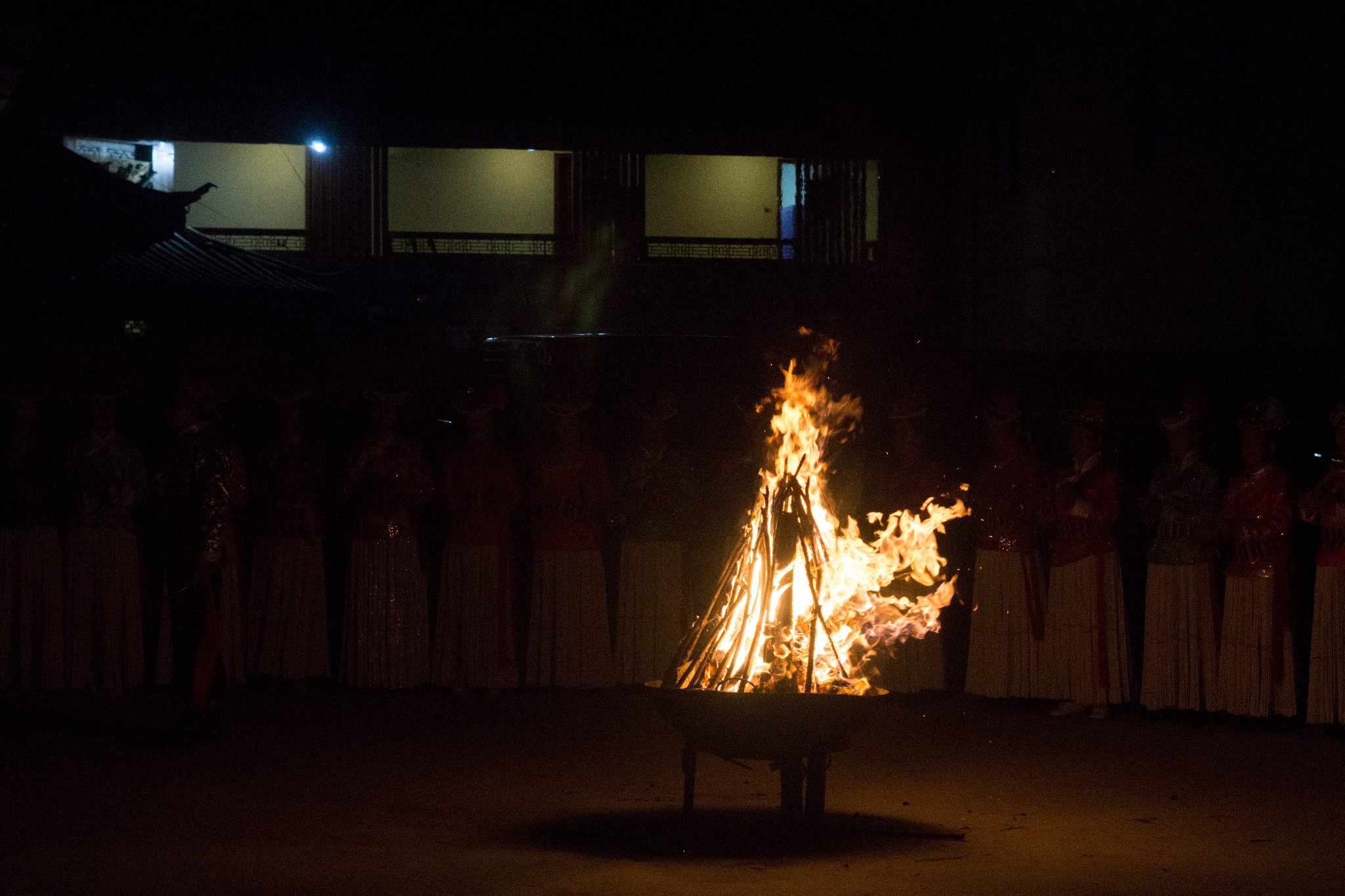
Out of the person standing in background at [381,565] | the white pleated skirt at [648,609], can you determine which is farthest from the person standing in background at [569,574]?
the person standing in background at [381,565]

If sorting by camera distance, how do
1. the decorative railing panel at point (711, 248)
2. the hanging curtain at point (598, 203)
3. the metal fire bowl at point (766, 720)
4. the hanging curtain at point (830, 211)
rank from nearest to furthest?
the metal fire bowl at point (766, 720)
the hanging curtain at point (598, 203)
the decorative railing panel at point (711, 248)
the hanging curtain at point (830, 211)

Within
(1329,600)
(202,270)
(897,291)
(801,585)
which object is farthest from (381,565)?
(897,291)

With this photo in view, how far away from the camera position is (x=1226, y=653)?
9.28 m

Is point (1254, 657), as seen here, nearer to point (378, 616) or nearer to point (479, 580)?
point (479, 580)

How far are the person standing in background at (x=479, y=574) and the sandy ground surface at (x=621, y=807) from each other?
58 centimetres

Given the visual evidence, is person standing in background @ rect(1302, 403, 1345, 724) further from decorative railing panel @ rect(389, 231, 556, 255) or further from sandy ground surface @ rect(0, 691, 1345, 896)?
decorative railing panel @ rect(389, 231, 556, 255)

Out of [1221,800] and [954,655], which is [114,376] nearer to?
[954,655]

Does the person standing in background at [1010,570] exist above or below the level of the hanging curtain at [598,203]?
below

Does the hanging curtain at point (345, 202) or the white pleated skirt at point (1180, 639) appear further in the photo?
the hanging curtain at point (345, 202)

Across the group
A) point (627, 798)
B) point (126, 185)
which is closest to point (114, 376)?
point (126, 185)

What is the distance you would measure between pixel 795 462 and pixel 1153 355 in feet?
18.7

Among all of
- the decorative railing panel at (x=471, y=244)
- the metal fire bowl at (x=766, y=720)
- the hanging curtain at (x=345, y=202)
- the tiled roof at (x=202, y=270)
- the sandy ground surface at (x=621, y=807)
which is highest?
the hanging curtain at (x=345, y=202)

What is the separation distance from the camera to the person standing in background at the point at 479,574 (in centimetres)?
1030

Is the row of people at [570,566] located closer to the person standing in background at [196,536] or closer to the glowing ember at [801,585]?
the person standing in background at [196,536]
